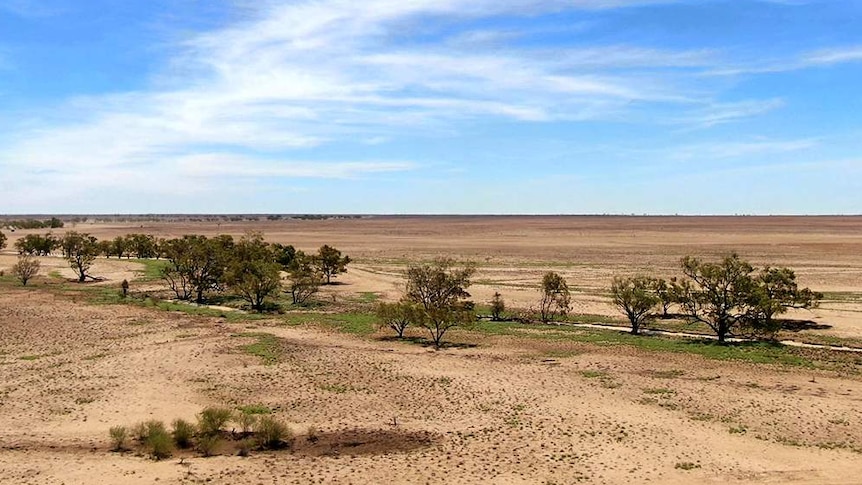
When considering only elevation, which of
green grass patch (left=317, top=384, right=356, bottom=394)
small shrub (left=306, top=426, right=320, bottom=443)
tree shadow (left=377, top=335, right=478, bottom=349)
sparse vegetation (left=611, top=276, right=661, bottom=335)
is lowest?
small shrub (left=306, top=426, right=320, bottom=443)

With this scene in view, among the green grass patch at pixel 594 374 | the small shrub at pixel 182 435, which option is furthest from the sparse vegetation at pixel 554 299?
the small shrub at pixel 182 435

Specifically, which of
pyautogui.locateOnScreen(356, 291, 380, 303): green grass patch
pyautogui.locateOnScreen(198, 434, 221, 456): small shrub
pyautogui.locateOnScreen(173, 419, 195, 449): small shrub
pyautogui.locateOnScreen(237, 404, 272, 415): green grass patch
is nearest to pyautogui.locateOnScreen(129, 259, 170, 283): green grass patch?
pyautogui.locateOnScreen(356, 291, 380, 303): green grass patch

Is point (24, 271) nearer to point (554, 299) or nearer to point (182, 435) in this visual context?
point (554, 299)

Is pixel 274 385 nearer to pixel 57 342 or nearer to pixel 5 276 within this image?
pixel 57 342

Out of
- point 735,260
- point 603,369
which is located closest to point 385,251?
point 735,260

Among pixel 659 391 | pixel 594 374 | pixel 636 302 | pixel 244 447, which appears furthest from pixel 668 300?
pixel 244 447

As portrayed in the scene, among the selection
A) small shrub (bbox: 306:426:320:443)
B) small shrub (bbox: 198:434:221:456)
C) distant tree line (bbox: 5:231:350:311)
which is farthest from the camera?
distant tree line (bbox: 5:231:350:311)

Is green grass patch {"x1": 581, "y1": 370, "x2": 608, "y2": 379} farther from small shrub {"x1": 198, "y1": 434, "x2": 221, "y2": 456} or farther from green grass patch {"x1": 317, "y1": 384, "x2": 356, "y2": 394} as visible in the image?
small shrub {"x1": 198, "y1": 434, "x2": 221, "y2": 456}
